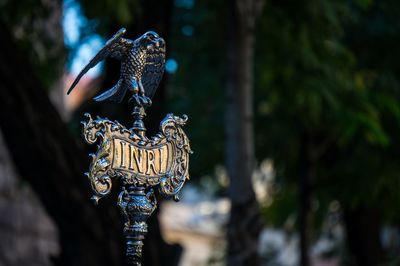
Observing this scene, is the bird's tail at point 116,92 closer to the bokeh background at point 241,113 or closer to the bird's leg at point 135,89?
the bird's leg at point 135,89

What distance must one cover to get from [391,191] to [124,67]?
10.6 m

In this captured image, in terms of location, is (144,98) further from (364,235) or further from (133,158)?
(364,235)

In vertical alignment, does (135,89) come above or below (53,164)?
below

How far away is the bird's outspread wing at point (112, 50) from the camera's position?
5461 mm

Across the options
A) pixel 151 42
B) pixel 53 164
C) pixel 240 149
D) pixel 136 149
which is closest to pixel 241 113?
pixel 240 149

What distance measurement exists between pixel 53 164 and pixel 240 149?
2135mm

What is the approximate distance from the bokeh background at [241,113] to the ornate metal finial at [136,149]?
5.56 metres

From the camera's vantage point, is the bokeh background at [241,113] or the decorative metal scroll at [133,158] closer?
the decorative metal scroll at [133,158]

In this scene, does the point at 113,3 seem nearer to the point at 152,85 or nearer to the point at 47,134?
the point at 47,134

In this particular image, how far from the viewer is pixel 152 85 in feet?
19.0

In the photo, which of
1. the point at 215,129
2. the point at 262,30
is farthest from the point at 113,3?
the point at 215,129

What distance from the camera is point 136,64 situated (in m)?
5.60

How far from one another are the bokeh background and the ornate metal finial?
5563mm

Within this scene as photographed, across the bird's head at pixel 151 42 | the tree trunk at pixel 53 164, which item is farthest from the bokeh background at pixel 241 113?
the bird's head at pixel 151 42
